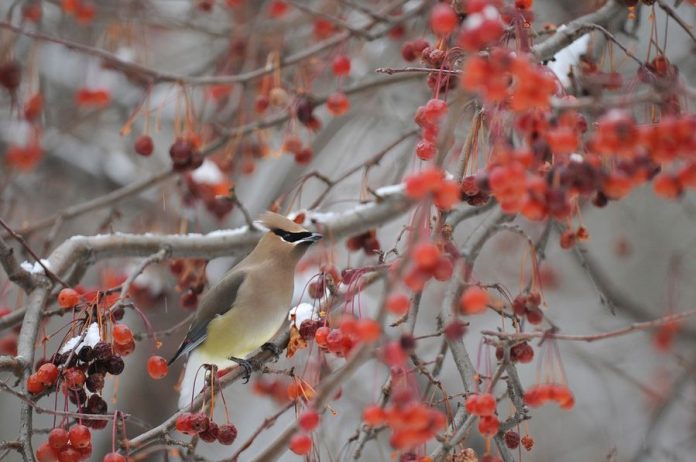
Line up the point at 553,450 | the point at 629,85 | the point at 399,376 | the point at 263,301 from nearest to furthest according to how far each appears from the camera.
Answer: the point at 399,376 → the point at 629,85 → the point at 263,301 → the point at 553,450

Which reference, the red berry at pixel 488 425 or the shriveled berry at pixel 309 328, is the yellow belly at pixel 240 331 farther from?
the red berry at pixel 488 425

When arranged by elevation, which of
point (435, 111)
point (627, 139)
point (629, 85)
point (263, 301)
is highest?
point (263, 301)

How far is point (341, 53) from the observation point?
4398 millimetres

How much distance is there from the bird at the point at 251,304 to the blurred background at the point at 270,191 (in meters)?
0.66

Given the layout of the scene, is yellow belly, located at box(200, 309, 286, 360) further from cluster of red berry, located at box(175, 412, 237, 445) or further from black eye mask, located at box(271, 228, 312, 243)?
cluster of red berry, located at box(175, 412, 237, 445)

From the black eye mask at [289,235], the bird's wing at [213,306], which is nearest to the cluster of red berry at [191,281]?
the bird's wing at [213,306]

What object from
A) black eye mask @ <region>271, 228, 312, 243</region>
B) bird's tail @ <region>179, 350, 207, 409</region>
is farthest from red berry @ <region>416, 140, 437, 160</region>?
bird's tail @ <region>179, 350, 207, 409</region>

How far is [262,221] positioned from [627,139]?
255 cm

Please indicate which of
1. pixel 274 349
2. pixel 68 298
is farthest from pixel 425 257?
pixel 274 349

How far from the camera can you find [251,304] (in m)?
4.06

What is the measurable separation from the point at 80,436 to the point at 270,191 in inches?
182

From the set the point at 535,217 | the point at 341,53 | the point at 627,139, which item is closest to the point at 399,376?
the point at 535,217

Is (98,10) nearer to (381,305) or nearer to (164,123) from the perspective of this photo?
(164,123)

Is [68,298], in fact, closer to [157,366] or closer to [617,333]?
Answer: [157,366]
